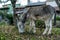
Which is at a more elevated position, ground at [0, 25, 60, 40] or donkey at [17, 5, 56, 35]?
donkey at [17, 5, 56, 35]

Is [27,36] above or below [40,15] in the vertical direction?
below

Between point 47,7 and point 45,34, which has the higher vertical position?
point 47,7

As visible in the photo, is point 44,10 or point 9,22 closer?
point 44,10

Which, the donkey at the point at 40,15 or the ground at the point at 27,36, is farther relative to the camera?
the donkey at the point at 40,15

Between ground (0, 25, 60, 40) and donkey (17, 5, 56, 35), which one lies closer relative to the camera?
ground (0, 25, 60, 40)

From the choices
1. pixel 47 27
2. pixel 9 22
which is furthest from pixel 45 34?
pixel 9 22

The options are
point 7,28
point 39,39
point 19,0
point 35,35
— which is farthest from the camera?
point 19,0

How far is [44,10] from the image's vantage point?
10.2 meters

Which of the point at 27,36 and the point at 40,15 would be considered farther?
the point at 40,15

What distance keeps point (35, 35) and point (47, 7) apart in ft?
4.64

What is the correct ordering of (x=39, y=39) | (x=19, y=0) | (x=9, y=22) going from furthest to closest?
(x=19, y=0) < (x=9, y=22) < (x=39, y=39)

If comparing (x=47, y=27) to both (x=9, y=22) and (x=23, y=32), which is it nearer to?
(x=23, y=32)

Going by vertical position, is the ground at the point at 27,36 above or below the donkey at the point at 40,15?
below

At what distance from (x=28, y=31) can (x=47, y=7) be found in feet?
4.92
